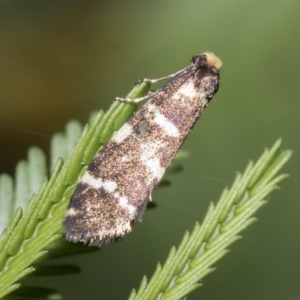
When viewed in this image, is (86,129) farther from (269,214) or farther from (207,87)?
(269,214)

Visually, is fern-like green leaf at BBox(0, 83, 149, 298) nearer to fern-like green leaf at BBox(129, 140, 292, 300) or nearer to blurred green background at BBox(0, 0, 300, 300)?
fern-like green leaf at BBox(129, 140, 292, 300)

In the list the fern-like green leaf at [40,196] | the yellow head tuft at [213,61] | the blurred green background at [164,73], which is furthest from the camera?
the blurred green background at [164,73]

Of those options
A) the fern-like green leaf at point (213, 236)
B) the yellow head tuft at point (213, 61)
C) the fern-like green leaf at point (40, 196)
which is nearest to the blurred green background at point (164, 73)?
the yellow head tuft at point (213, 61)

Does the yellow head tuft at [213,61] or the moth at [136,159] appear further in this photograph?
the yellow head tuft at [213,61]

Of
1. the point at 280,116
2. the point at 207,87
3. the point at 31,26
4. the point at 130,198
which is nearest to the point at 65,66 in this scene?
the point at 31,26

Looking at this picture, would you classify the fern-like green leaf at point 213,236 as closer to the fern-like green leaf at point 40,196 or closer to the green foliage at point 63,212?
the green foliage at point 63,212

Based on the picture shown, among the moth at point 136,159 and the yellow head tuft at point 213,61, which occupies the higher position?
the yellow head tuft at point 213,61
